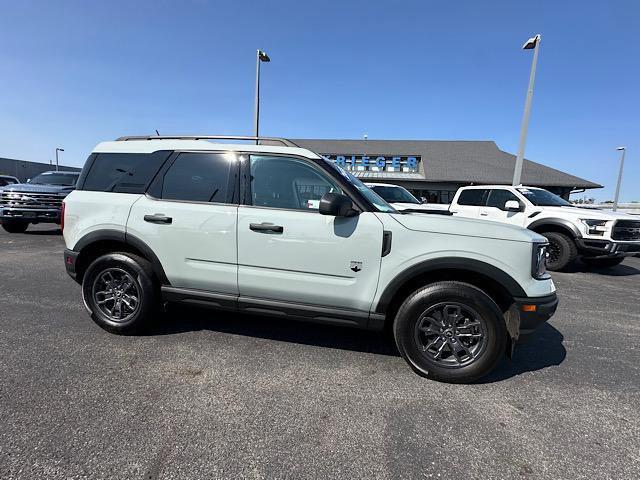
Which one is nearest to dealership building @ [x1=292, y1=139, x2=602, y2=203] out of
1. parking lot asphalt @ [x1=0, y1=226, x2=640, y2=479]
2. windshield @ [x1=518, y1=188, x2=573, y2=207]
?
windshield @ [x1=518, y1=188, x2=573, y2=207]

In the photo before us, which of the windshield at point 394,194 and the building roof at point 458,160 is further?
the building roof at point 458,160

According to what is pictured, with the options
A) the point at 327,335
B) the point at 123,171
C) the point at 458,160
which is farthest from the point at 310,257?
the point at 458,160

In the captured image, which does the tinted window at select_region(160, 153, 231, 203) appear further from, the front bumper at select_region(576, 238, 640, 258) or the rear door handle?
the front bumper at select_region(576, 238, 640, 258)

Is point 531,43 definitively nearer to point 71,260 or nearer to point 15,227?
point 71,260

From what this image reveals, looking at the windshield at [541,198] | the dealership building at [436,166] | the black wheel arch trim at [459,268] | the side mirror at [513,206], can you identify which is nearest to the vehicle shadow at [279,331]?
the black wheel arch trim at [459,268]

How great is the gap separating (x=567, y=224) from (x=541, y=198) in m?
1.37

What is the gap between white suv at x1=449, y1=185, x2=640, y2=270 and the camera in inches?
271

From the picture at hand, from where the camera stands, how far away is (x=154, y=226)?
3.29 meters

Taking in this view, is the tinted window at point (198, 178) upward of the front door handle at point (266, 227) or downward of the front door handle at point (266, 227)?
upward

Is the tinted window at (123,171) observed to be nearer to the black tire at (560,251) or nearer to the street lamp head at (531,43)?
the black tire at (560,251)

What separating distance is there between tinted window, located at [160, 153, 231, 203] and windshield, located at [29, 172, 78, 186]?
10.1m

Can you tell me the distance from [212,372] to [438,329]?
1.91 m

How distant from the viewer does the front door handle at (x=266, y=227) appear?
298 cm

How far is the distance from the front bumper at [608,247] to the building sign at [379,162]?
2219cm
